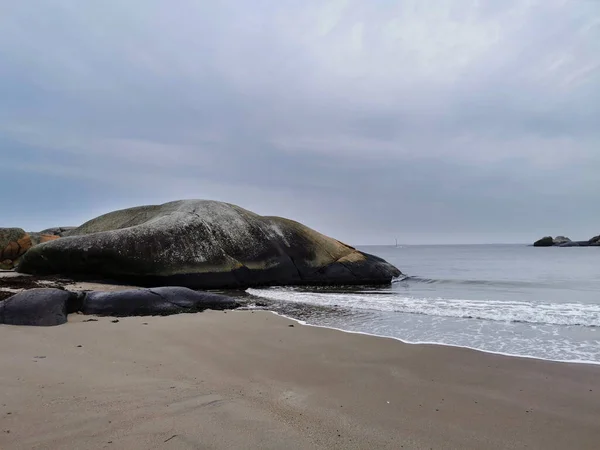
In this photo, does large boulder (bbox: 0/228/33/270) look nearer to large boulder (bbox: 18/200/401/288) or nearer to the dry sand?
large boulder (bbox: 18/200/401/288)

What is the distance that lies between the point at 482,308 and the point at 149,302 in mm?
8491

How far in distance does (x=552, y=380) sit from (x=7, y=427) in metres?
5.36

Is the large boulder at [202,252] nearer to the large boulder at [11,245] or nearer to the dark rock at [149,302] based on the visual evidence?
the large boulder at [11,245]

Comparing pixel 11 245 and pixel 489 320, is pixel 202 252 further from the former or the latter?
pixel 489 320

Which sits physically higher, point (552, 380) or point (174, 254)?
point (174, 254)

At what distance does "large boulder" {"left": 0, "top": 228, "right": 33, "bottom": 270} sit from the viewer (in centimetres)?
1955

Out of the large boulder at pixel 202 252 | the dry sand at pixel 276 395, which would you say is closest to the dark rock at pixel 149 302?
the dry sand at pixel 276 395

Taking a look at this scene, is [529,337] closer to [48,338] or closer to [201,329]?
[201,329]

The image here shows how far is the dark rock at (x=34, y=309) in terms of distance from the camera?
22.3 feet

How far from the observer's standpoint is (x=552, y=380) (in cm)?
→ 476

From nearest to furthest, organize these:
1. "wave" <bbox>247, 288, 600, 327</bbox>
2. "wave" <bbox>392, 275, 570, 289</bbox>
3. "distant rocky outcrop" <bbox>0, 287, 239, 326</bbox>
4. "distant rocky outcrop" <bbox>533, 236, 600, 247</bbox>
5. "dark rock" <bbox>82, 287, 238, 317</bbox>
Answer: "distant rocky outcrop" <bbox>0, 287, 239, 326</bbox>
"dark rock" <bbox>82, 287, 238, 317</bbox>
"wave" <bbox>247, 288, 600, 327</bbox>
"wave" <bbox>392, 275, 570, 289</bbox>
"distant rocky outcrop" <bbox>533, 236, 600, 247</bbox>

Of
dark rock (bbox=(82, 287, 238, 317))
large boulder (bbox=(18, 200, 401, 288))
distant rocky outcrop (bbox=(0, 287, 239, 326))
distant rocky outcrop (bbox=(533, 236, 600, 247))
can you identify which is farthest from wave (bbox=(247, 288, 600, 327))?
distant rocky outcrop (bbox=(533, 236, 600, 247))

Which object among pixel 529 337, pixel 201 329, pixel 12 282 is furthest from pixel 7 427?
pixel 12 282

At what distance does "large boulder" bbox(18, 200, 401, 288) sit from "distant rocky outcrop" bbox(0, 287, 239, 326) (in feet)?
19.6
